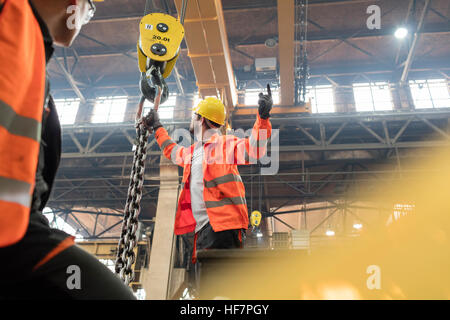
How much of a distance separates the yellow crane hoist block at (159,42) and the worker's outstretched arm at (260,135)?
994 mm

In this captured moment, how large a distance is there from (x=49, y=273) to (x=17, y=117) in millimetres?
527

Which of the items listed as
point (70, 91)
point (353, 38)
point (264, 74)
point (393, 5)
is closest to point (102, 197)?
point (70, 91)

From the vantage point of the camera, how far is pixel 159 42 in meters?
3.24

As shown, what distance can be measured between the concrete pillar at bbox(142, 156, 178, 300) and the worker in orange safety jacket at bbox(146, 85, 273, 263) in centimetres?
743

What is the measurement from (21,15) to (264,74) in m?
12.8

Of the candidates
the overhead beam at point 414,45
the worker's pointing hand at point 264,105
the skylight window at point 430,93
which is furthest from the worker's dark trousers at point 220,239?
the skylight window at point 430,93

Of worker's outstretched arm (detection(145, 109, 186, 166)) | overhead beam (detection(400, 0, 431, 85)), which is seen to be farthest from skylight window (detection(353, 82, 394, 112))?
worker's outstretched arm (detection(145, 109, 186, 166))

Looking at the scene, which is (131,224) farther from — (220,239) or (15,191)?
(15,191)

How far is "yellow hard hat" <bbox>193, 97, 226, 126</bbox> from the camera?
367 cm

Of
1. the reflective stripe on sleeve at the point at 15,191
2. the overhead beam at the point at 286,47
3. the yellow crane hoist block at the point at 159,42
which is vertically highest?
the overhead beam at the point at 286,47

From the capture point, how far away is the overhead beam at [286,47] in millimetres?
8228

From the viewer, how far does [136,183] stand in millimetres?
2260

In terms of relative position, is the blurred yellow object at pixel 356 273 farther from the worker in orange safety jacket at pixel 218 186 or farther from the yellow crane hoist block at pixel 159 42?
the yellow crane hoist block at pixel 159 42

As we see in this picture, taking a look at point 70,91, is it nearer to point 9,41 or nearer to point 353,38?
point 353,38
